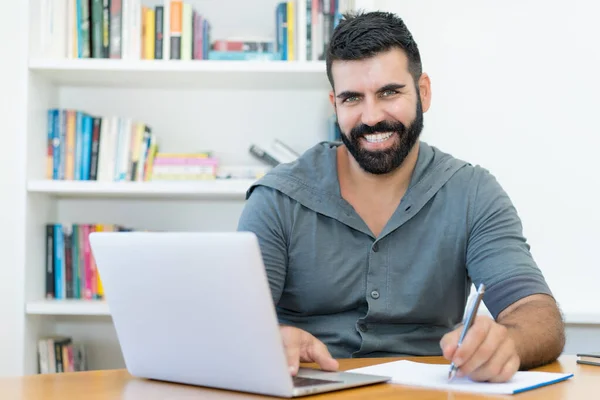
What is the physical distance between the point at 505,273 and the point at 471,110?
1.26 m

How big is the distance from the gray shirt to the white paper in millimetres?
369

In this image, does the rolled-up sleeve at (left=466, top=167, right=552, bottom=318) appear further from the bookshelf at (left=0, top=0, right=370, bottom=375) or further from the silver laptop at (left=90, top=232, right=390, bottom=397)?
the bookshelf at (left=0, top=0, right=370, bottom=375)

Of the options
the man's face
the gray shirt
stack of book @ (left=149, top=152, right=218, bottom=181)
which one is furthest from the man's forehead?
stack of book @ (left=149, top=152, right=218, bottom=181)

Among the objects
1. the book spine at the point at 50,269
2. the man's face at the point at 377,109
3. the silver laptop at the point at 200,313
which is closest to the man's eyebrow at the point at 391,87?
the man's face at the point at 377,109

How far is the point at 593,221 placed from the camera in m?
2.67

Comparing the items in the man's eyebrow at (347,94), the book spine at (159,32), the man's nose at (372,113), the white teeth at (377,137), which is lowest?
the white teeth at (377,137)

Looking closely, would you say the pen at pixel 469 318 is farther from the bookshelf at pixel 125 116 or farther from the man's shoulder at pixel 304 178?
the bookshelf at pixel 125 116

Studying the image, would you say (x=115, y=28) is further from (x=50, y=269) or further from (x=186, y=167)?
(x=50, y=269)

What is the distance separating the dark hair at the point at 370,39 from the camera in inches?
70.4

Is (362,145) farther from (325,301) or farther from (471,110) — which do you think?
(471,110)

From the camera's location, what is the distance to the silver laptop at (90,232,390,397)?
37.9 inches

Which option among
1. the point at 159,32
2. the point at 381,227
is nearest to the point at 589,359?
the point at 381,227

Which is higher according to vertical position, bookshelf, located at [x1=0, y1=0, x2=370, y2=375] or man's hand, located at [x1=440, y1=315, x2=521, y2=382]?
bookshelf, located at [x1=0, y1=0, x2=370, y2=375]

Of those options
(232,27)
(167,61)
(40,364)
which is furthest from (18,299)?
(232,27)
